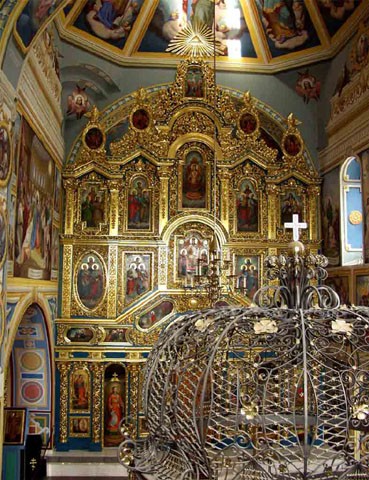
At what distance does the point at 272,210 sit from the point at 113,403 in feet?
19.5

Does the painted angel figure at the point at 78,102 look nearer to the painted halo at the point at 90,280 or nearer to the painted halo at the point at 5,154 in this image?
the painted halo at the point at 90,280

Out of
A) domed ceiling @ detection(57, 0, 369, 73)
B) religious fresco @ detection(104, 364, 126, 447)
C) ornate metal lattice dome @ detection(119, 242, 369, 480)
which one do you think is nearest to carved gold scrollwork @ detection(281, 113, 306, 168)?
domed ceiling @ detection(57, 0, 369, 73)

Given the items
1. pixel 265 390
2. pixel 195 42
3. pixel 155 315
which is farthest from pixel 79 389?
pixel 265 390

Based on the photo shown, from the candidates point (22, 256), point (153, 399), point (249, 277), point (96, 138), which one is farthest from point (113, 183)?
point (153, 399)

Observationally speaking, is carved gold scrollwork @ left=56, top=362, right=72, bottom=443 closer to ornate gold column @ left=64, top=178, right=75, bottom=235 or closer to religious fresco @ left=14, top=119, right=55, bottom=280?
religious fresco @ left=14, top=119, right=55, bottom=280

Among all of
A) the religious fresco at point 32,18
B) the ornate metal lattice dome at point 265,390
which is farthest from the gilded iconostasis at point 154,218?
the ornate metal lattice dome at point 265,390

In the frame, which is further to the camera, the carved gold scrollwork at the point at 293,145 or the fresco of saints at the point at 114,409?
the carved gold scrollwork at the point at 293,145

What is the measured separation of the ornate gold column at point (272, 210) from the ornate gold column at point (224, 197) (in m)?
1.02

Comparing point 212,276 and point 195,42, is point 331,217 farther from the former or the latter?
point 212,276

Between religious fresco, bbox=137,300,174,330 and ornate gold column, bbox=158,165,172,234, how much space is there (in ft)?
5.81

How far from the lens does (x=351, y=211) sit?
15.2 metres

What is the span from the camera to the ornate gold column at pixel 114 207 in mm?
15691

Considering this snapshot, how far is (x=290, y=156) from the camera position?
16.3 meters

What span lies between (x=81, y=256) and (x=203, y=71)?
5409 mm
